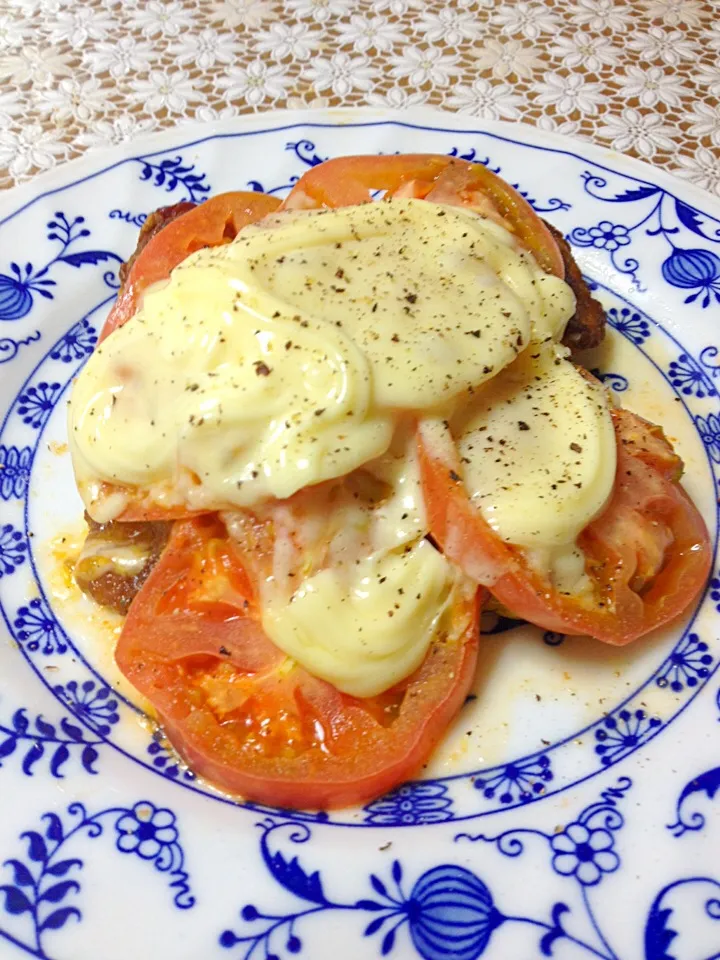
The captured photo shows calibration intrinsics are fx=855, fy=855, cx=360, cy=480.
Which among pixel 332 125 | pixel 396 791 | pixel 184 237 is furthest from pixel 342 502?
pixel 332 125

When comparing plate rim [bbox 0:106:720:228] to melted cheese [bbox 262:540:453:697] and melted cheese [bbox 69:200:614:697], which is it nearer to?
melted cheese [bbox 69:200:614:697]

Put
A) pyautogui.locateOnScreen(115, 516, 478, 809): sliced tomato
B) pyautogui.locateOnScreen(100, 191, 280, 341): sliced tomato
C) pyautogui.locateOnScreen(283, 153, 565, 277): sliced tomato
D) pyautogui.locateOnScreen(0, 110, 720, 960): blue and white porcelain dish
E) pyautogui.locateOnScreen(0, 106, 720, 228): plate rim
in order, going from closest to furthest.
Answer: pyautogui.locateOnScreen(0, 110, 720, 960): blue and white porcelain dish
pyautogui.locateOnScreen(115, 516, 478, 809): sliced tomato
pyautogui.locateOnScreen(100, 191, 280, 341): sliced tomato
pyautogui.locateOnScreen(283, 153, 565, 277): sliced tomato
pyautogui.locateOnScreen(0, 106, 720, 228): plate rim

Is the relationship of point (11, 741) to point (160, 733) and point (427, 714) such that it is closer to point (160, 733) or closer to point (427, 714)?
point (160, 733)

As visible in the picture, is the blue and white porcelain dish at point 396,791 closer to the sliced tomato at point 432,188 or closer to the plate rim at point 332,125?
the plate rim at point 332,125

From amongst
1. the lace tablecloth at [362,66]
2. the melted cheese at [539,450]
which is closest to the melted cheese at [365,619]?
the melted cheese at [539,450]

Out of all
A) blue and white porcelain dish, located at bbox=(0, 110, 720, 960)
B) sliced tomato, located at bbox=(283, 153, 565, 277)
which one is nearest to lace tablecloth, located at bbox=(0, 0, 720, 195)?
blue and white porcelain dish, located at bbox=(0, 110, 720, 960)

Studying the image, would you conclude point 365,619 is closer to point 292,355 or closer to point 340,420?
point 340,420
